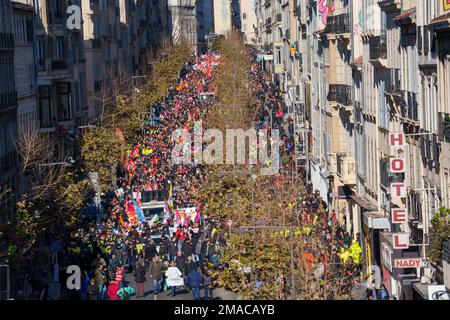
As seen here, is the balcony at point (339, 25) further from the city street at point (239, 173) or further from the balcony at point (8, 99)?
the balcony at point (8, 99)

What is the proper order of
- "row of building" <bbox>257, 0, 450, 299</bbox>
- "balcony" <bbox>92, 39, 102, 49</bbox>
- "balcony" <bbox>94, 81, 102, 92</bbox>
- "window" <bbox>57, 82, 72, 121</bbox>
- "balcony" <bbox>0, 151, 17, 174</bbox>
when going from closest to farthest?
"row of building" <bbox>257, 0, 450, 299</bbox> < "balcony" <bbox>0, 151, 17, 174</bbox> < "window" <bbox>57, 82, 72, 121</bbox> < "balcony" <bbox>94, 81, 102, 92</bbox> < "balcony" <bbox>92, 39, 102, 49</bbox>

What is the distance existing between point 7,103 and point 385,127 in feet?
69.7

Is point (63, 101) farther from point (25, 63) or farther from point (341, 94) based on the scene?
point (341, 94)

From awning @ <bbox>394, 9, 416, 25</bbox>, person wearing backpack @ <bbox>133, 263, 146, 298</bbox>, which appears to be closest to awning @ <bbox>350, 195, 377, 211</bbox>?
awning @ <bbox>394, 9, 416, 25</bbox>

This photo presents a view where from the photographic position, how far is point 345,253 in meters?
41.4

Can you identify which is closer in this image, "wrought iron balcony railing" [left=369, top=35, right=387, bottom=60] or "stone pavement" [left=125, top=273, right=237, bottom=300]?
"stone pavement" [left=125, top=273, right=237, bottom=300]

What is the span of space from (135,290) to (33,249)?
3.32 m

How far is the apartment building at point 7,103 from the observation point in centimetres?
5966

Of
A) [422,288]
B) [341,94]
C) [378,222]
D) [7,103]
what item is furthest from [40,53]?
[422,288]

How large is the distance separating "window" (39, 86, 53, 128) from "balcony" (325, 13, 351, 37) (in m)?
18.1

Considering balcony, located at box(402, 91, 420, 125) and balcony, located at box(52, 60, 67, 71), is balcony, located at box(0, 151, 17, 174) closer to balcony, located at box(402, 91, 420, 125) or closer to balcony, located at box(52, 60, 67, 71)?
balcony, located at box(52, 60, 67, 71)

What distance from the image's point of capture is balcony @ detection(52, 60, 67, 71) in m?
80.6

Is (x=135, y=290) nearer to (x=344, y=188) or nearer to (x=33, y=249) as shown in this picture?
(x=33, y=249)

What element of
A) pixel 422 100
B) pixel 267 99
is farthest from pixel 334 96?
pixel 267 99
